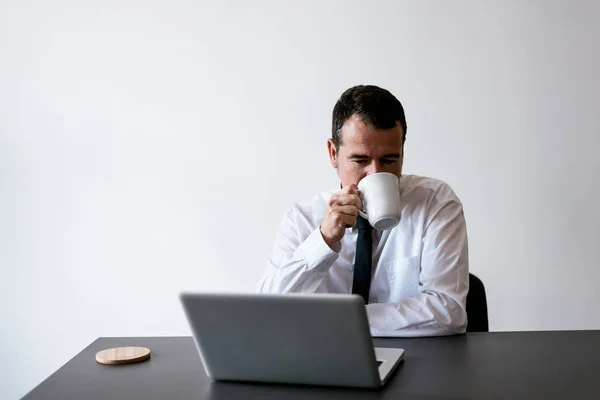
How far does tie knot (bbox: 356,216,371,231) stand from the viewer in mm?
1940

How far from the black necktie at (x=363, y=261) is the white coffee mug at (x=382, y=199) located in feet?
0.68

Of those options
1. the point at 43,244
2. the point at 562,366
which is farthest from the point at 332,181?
the point at 562,366

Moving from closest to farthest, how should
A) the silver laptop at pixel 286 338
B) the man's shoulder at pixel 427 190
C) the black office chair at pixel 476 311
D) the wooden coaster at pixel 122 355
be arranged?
the silver laptop at pixel 286 338 < the wooden coaster at pixel 122 355 < the black office chair at pixel 476 311 < the man's shoulder at pixel 427 190

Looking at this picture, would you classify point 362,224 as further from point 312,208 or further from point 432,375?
point 432,375

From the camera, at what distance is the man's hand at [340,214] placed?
1779 millimetres

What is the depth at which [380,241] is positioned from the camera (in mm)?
2031

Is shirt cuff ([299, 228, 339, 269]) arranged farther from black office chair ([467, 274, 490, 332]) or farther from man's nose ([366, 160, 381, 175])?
black office chair ([467, 274, 490, 332])

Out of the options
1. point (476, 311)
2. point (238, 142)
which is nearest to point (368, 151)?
point (476, 311)

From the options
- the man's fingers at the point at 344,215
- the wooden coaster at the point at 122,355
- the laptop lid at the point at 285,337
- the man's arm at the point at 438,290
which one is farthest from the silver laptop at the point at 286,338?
the man's fingers at the point at 344,215

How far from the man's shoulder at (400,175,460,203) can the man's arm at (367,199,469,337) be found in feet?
0.10

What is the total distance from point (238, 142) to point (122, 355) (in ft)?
4.55

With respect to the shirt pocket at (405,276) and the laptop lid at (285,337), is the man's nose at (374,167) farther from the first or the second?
the laptop lid at (285,337)

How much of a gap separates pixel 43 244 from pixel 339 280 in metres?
1.44

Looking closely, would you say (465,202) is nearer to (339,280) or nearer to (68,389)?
(339,280)
